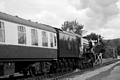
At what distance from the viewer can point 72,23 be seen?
7375cm

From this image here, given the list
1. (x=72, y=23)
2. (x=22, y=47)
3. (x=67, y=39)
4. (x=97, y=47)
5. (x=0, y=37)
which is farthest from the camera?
(x=72, y=23)

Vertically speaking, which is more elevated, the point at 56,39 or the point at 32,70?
the point at 56,39

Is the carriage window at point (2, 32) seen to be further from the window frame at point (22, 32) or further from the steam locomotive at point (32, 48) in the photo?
the window frame at point (22, 32)

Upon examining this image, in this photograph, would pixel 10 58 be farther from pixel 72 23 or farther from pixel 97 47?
pixel 72 23

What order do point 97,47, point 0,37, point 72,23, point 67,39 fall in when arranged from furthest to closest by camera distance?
point 72,23, point 97,47, point 67,39, point 0,37

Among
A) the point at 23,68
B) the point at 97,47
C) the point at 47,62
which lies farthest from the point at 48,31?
the point at 97,47

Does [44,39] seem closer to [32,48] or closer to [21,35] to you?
[32,48]

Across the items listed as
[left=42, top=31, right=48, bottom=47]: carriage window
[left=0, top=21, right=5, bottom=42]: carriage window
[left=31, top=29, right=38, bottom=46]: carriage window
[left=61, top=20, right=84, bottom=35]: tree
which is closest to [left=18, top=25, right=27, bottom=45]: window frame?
[left=31, top=29, right=38, bottom=46]: carriage window

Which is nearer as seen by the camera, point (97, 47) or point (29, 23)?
point (29, 23)

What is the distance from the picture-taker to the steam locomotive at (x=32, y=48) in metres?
10.3

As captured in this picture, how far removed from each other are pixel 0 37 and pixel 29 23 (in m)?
3.06

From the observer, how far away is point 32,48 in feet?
40.5

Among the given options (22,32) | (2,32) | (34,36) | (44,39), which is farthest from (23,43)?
(44,39)

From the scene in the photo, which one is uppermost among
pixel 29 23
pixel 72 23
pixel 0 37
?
pixel 72 23
